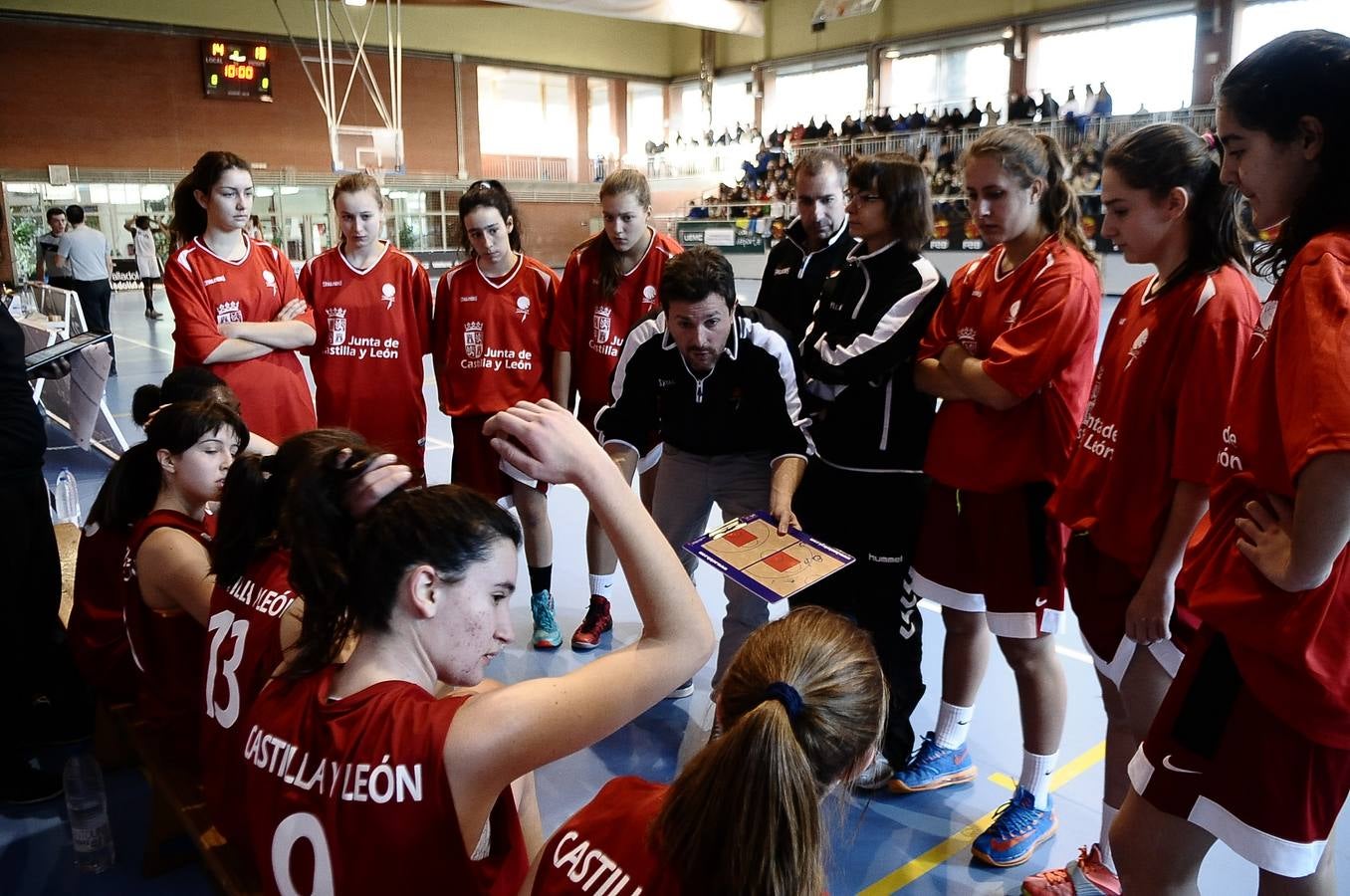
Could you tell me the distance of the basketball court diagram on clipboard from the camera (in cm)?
215

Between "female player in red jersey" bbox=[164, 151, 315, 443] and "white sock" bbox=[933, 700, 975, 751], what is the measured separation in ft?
9.29

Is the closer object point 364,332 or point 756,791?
point 756,791

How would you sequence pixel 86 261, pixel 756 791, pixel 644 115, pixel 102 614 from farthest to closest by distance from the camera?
pixel 644 115 < pixel 86 261 < pixel 102 614 < pixel 756 791

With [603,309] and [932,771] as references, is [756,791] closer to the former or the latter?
[932,771]

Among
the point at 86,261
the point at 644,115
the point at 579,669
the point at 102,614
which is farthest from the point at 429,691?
the point at 644,115

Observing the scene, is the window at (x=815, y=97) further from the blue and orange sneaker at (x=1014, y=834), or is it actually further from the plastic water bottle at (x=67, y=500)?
the blue and orange sneaker at (x=1014, y=834)

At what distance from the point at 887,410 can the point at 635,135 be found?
28159mm

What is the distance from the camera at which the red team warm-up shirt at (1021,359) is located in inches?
97.3

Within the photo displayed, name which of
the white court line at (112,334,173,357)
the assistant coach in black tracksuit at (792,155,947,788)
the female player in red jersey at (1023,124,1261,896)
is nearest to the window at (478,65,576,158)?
the white court line at (112,334,173,357)

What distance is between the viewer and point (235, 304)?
393 cm

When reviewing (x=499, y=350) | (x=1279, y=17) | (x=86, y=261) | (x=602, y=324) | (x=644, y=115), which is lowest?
(x=499, y=350)

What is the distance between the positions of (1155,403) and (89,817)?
3.10 meters

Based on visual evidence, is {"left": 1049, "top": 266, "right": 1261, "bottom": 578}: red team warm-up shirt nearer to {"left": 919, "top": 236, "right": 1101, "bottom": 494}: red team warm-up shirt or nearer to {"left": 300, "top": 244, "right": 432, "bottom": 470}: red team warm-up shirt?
{"left": 919, "top": 236, "right": 1101, "bottom": 494}: red team warm-up shirt

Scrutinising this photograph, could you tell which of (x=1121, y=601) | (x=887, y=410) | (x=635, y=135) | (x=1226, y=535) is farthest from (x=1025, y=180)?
(x=635, y=135)
